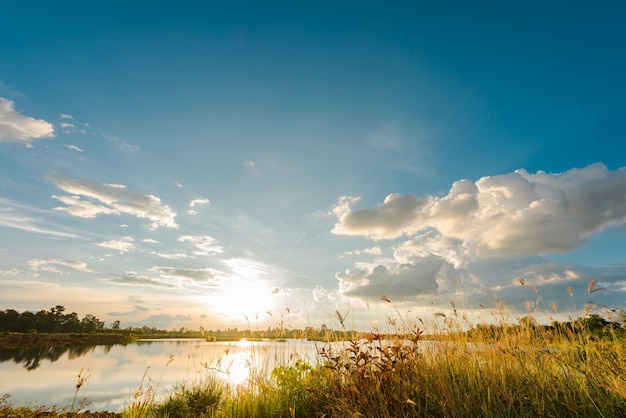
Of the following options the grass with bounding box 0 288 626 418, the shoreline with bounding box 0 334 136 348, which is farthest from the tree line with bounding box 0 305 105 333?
the grass with bounding box 0 288 626 418

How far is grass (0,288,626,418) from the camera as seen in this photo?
3.91m

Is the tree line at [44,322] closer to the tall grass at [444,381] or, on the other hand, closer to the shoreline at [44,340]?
the shoreline at [44,340]

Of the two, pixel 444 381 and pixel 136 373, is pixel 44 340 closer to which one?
pixel 136 373

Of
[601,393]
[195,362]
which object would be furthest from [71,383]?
[601,393]

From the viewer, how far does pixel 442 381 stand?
4422 mm

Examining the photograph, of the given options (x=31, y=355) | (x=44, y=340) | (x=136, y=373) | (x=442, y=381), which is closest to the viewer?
(x=442, y=381)

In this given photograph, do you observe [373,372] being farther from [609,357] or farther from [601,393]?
[609,357]

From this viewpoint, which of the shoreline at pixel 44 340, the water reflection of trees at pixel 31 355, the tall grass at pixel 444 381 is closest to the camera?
the tall grass at pixel 444 381

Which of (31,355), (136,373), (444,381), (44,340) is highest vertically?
(444,381)

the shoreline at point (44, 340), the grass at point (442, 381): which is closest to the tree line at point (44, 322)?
the shoreline at point (44, 340)

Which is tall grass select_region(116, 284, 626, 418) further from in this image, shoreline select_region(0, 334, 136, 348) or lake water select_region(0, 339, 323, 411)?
shoreline select_region(0, 334, 136, 348)

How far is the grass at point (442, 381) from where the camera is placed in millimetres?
3908

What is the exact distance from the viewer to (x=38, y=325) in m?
50.9

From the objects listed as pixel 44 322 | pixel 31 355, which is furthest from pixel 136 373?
pixel 44 322
